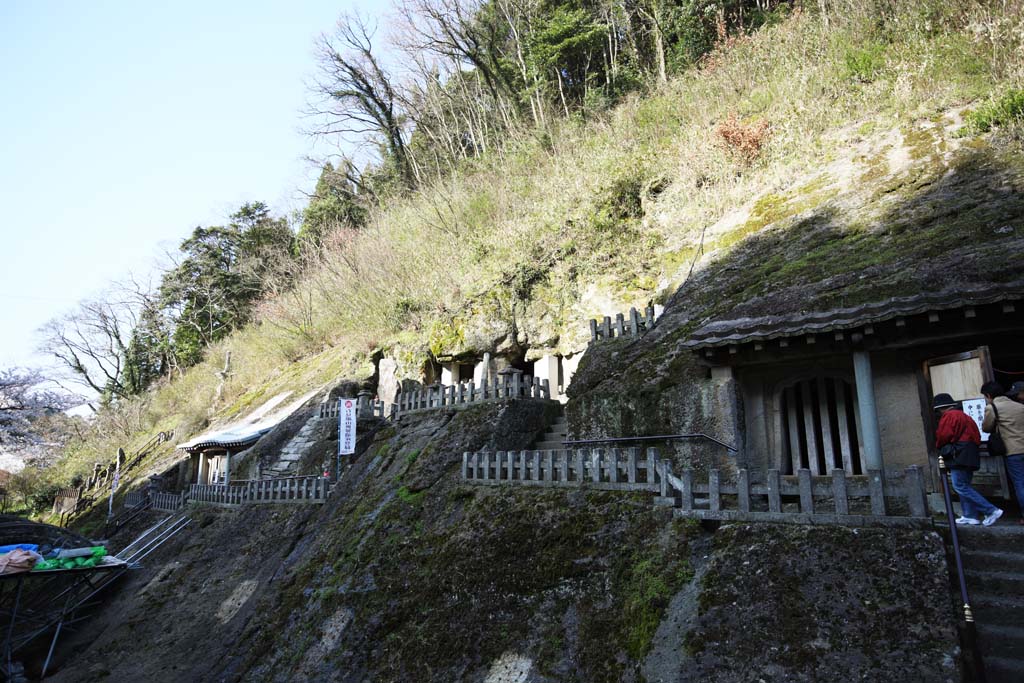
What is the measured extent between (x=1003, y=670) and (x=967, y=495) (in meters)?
2.29

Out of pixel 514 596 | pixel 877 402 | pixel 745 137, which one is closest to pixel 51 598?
pixel 514 596

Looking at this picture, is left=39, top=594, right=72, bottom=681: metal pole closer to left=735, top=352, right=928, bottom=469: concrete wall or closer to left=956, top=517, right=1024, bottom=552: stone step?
left=735, top=352, right=928, bottom=469: concrete wall

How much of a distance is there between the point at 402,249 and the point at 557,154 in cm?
775

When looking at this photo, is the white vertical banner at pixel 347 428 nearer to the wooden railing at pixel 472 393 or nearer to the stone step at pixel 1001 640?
the wooden railing at pixel 472 393

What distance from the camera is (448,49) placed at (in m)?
28.9

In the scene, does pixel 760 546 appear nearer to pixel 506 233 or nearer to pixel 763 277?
pixel 763 277

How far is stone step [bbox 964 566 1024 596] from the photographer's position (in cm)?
548

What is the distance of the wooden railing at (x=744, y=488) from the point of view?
5.86 metres

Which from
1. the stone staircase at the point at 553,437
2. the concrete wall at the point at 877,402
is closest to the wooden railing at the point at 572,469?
the concrete wall at the point at 877,402

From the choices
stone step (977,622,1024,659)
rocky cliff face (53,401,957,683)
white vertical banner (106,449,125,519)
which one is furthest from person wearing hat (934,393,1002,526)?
white vertical banner (106,449,125,519)

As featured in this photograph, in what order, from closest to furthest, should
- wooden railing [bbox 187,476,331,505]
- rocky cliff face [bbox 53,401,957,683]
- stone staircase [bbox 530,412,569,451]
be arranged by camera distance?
rocky cliff face [bbox 53,401,957,683] < stone staircase [bbox 530,412,569,451] < wooden railing [bbox 187,476,331,505]

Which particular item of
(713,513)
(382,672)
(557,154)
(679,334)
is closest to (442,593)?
(382,672)

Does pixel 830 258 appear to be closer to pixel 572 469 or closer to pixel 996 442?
pixel 996 442

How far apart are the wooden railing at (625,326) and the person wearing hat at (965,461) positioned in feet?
18.1
